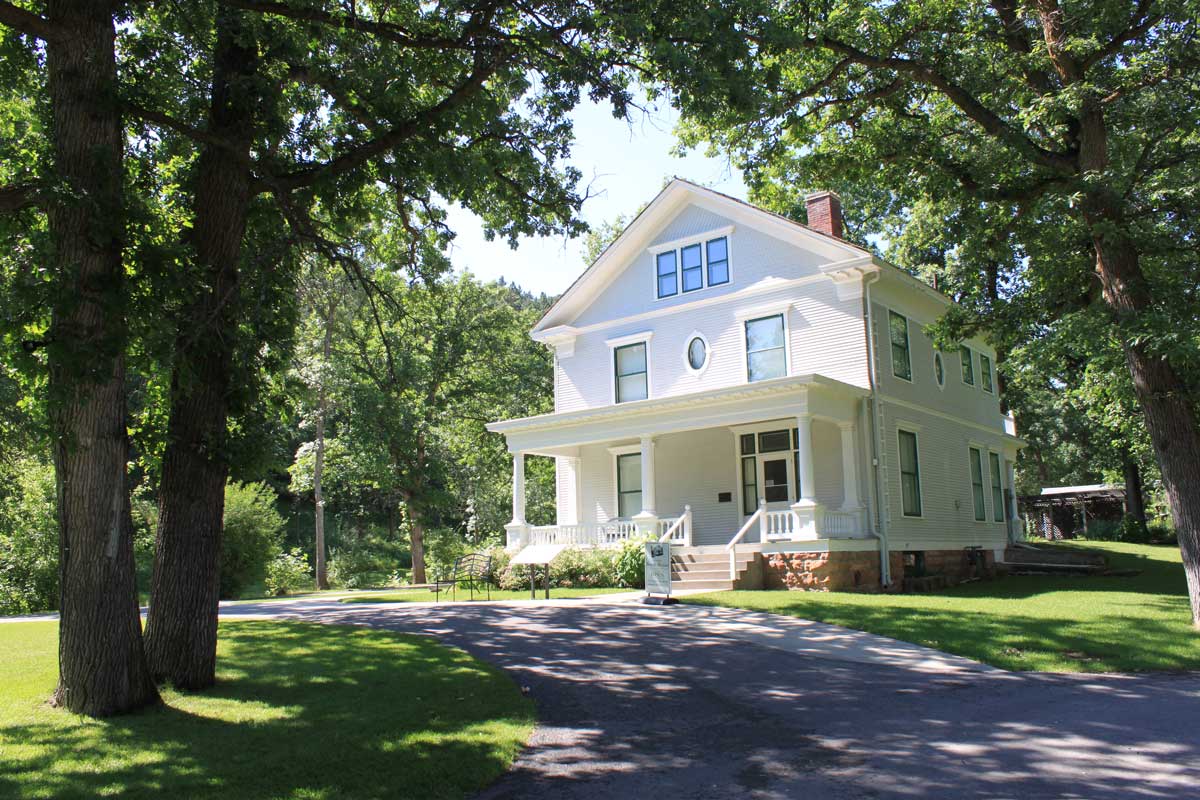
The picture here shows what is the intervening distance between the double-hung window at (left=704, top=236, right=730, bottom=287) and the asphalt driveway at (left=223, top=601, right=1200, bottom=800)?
39.3ft

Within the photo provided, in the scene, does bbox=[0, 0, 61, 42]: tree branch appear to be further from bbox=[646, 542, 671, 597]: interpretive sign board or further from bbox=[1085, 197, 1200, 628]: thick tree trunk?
bbox=[1085, 197, 1200, 628]: thick tree trunk

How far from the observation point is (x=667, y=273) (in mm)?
22938

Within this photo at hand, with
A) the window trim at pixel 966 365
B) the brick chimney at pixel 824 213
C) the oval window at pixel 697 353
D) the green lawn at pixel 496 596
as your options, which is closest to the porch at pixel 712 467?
the oval window at pixel 697 353

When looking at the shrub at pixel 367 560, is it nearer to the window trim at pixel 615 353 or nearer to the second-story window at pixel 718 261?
the window trim at pixel 615 353

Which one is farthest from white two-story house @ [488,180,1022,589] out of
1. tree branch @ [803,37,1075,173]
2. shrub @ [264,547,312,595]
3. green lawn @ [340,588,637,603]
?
shrub @ [264,547,312,595]

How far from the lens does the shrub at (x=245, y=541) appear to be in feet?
74.3

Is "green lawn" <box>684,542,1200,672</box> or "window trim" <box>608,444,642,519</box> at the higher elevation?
"window trim" <box>608,444,642,519</box>

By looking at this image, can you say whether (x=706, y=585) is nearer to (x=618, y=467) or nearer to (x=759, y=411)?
(x=759, y=411)

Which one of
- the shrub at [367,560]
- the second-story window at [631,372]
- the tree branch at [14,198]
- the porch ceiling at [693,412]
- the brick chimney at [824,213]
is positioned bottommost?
the shrub at [367,560]

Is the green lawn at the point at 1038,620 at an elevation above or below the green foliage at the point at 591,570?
below

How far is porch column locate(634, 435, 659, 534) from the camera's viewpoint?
1953 centimetres

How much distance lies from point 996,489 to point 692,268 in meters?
11.6

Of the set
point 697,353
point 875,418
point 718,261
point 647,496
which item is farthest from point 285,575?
point 875,418

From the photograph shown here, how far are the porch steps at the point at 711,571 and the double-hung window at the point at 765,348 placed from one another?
4598mm
